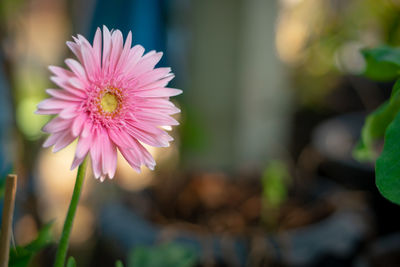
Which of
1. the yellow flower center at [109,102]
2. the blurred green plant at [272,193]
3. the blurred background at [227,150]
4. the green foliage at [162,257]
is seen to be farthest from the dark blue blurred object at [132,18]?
the yellow flower center at [109,102]

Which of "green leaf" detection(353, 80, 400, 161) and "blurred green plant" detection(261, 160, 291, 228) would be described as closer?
"green leaf" detection(353, 80, 400, 161)

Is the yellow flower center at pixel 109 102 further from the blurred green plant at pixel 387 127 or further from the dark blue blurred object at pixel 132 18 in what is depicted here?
the dark blue blurred object at pixel 132 18

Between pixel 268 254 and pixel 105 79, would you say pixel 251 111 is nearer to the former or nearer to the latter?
pixel 268 254

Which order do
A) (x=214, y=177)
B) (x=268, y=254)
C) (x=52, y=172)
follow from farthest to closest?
(x=52, y=172)
(x=214, y=177)
(x=268, y=254)

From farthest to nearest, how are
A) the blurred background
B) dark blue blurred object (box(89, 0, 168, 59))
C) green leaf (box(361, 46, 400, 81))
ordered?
dark blue blurred object (box(89, 0, 168, 59))
the blurred background
green leaf (box(361, 46, 400, 81))

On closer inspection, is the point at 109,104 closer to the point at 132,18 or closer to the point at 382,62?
the point at 382,62

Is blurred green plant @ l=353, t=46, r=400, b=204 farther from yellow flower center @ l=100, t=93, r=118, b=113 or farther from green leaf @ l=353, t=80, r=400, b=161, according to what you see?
yellow flower center @ l=100, t=93, r=118, b=113

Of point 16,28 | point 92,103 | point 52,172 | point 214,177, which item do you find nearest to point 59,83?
point 92,103

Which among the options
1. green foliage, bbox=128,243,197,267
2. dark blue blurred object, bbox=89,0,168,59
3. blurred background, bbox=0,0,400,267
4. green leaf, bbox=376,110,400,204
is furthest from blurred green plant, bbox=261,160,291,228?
dark blue blurred object, bbox=89,0,168,59
